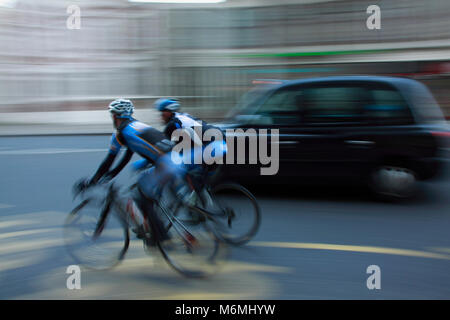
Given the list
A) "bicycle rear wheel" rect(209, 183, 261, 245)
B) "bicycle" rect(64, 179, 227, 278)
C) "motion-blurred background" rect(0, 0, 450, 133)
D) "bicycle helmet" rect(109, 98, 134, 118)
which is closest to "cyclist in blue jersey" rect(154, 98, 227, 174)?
"bicycle rear wheel" rect(209, 183, 261, 245)

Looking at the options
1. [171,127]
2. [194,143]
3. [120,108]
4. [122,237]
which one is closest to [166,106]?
[171,127]

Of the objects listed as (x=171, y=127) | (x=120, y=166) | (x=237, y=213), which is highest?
(x=171, y=127)

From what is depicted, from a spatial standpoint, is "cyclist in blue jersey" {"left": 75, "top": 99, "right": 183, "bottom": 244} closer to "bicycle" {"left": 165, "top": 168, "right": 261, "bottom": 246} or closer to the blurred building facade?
"bicycle" {"left": 165, "top": 168, "right": 261, "bottom": 246}

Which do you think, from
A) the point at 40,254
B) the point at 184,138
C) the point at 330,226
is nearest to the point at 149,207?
the point at 184,138

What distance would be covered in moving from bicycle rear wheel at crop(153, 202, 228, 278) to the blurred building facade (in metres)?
19.2

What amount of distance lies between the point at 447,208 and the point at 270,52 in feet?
66.0

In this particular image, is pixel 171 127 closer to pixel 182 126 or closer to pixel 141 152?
pixel 182 126

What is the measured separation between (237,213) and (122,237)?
1215 millimetres

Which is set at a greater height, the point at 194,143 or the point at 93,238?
the point at 194,143

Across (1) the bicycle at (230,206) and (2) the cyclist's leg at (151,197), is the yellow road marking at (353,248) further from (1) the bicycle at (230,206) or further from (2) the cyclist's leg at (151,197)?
(2) the cyclist's leg at (151,197)

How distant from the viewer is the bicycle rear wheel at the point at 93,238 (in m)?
4.28

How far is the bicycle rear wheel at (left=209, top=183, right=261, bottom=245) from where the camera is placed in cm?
480

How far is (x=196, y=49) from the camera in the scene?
26.8m
